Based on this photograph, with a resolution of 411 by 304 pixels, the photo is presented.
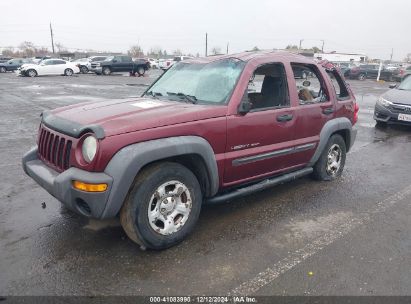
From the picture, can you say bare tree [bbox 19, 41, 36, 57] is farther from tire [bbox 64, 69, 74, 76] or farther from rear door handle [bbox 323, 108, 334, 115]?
rear door handle [bbox 323, 108, 334, 115]

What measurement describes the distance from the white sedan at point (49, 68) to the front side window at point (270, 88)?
93.5ft

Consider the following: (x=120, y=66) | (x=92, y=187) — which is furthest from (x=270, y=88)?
(x=120, y=66)

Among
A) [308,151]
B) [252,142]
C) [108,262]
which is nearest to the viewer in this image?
[108,262]

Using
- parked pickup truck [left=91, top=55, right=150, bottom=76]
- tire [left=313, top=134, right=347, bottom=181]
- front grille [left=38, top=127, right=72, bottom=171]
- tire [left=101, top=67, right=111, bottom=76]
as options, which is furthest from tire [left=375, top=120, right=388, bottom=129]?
tire [left=101, top=67, right=111, bottom=76]

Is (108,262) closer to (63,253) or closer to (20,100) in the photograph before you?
(63,253)

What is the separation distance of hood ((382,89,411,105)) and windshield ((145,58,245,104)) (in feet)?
22.7

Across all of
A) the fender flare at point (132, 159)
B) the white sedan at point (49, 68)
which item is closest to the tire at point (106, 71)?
Result: the white sedan at point (49, 68)

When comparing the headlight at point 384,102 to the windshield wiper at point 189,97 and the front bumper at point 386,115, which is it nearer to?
the front bumper at point 386,115

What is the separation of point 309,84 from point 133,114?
2.59 metres

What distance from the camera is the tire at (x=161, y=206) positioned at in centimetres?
310

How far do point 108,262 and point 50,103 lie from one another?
11.3 m

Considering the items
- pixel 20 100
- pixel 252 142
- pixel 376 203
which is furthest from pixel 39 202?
pixel 20 100

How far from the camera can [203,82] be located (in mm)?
4047

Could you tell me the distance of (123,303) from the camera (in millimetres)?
2635
